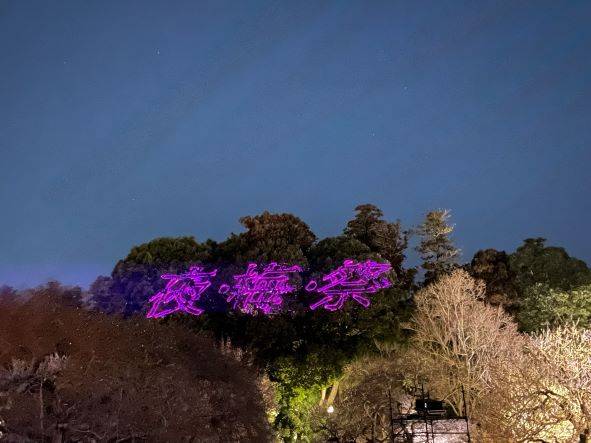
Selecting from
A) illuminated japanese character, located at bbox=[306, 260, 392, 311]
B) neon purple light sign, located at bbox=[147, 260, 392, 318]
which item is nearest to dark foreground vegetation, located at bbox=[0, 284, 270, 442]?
neon purple light sign, located at bbox=[147, 260, 392, 318]

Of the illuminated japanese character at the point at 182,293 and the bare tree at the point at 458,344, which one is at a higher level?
the illuminated japanese character at the point at 182,293

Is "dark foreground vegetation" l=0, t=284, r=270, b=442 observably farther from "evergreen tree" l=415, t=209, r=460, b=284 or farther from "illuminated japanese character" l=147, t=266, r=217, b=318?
"evergreen tree" l=415, t=209, r=460, b=284

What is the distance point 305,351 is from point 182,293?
5693mm

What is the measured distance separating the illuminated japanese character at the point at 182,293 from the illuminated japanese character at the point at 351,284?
460cm

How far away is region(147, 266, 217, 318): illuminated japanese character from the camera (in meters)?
25.9

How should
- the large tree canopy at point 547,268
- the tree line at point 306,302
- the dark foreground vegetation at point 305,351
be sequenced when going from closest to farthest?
1. the dark foreground vegetation at point 305,351
2. the tree line at point 306,302
3. the large tree canopy at point 547,268

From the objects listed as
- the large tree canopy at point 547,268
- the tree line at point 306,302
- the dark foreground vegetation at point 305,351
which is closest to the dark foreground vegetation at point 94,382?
the dark foreground vegetation at point 305,351

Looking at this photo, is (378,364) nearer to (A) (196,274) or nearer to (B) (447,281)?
(B) (447,281)

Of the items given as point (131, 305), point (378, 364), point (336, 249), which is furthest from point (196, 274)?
point (378, 364)

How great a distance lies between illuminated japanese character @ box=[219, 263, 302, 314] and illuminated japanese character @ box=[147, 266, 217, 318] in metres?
0.99

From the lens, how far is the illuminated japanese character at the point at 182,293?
2588 centimetres

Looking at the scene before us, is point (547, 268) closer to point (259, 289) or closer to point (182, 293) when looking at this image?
point (259, 289)

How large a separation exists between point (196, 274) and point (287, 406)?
6.79 m

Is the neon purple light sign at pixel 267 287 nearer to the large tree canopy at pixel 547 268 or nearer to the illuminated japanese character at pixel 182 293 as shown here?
the illuminated japanese character at pixel 182 293
